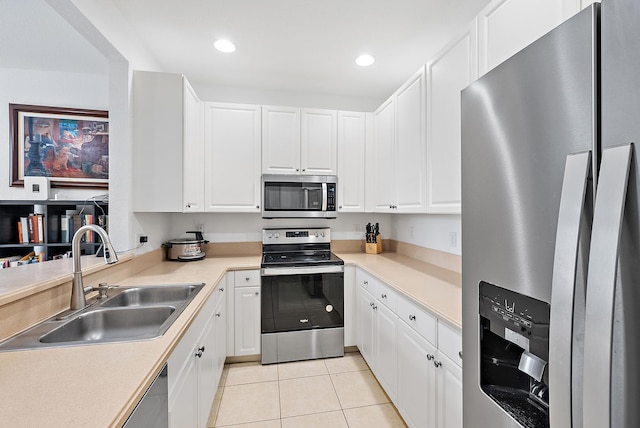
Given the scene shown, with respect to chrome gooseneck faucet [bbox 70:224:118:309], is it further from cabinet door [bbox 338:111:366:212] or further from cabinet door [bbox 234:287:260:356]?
cabinet door [bbox 338:111:366:212]

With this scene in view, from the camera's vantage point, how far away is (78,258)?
1.38 m

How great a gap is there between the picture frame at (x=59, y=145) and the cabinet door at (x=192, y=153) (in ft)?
3.62

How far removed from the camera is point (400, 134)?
7.86 ft

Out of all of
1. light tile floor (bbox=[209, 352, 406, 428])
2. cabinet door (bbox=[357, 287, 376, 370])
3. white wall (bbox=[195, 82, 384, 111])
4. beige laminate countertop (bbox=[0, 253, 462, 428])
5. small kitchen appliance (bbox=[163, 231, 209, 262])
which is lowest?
light tile floor (bbox=[209, 352, 406, 428])

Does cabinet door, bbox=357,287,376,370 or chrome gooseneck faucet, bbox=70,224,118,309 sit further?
cabinet door, bbox=357,287,376,370

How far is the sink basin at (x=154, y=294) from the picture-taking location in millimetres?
1698

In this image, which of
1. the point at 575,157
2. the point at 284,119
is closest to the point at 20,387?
the point at 575,157

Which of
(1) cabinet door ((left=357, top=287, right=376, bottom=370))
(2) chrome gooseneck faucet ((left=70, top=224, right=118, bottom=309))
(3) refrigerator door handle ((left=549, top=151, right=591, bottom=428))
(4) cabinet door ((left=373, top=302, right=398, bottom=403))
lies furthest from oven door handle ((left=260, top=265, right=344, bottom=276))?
(3) refrigerator door handle ((left=549, top=151, right=591, bottom=428))

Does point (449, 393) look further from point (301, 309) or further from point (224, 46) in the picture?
point (224, 46)

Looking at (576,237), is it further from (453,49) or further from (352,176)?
(352,176)

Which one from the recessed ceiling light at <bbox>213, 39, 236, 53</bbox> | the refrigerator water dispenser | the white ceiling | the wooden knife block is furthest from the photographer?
the wooden knife block

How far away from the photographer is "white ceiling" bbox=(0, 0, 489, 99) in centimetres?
183

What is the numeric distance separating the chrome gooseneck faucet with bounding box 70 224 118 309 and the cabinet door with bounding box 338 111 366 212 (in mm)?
2012

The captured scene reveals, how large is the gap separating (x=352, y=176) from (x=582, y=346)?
8.39 ft
